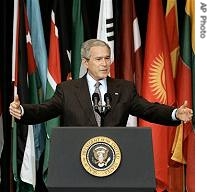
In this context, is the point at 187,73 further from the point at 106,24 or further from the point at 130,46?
the point at 106,24

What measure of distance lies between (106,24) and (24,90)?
3.23 ft

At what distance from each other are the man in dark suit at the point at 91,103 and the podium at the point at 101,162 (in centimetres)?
79

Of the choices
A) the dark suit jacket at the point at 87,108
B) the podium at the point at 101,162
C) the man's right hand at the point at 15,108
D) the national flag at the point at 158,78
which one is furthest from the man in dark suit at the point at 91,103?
the national flag at the point at 158,78

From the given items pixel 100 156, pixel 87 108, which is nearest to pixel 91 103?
pixel 87 108

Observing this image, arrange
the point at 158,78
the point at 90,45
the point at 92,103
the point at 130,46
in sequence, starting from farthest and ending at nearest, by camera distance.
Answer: the point at 130,46 → the point at 158,78 → the point at 90,45 → the point at 92,103

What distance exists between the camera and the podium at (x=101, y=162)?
2.31 metres

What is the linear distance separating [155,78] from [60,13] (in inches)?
43.4

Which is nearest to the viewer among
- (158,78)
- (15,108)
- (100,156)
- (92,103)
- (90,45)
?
(100,156)

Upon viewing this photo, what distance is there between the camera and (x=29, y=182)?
16.4 ft

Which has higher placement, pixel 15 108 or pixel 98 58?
pixel 98 58

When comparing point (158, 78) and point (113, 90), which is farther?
point (158, 78)

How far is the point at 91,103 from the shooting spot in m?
3.27
